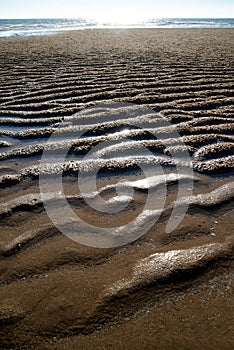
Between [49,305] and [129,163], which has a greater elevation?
[129,163]

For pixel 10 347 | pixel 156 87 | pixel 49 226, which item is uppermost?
pixel 156 87

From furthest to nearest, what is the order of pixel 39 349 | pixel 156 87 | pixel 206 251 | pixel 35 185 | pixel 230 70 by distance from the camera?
1. pixel 230 70
2. pixel 156 87
3. pixel 35 185
4. pixel 206 251
5. pixel 39 349

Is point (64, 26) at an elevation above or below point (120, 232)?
above

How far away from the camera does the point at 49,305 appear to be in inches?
85.7

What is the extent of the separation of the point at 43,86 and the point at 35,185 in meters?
4.23

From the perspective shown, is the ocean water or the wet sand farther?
the ocean water

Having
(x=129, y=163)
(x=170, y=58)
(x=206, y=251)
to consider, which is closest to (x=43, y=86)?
(x=129, y=163)

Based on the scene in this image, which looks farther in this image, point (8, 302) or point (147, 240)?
point (147, 240)

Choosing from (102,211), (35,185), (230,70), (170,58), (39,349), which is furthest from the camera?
(170,58)

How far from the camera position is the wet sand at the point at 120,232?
2.03 m

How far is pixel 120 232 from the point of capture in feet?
9.18

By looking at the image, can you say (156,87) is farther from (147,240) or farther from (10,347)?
(10,347)

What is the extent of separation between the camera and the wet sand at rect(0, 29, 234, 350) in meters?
2.03

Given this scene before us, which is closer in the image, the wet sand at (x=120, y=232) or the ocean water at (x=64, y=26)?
the wet sand at (x=120, y=232)
